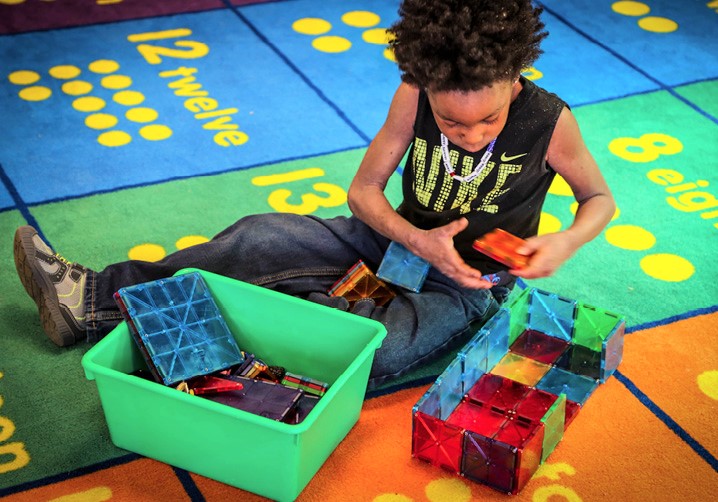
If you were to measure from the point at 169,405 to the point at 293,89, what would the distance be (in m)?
1.11

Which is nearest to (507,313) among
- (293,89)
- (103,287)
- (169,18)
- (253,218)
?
(253,218)

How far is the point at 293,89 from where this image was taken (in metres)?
2.05

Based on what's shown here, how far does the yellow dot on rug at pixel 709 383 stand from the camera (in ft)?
4.29

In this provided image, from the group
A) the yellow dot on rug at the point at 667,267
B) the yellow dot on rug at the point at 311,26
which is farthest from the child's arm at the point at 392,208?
the yellow dot on rug at the point at 311,26

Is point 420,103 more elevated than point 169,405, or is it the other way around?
point 420,103

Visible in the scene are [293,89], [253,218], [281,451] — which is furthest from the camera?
[293,89]

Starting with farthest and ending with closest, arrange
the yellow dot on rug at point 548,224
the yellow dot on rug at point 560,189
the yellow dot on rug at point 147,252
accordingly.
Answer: the yellow dot on rug at point 560,189, the yellow dot on rug at point 548,224, the yellow dot on rug at point 147,252

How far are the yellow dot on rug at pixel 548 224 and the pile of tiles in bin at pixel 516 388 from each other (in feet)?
0.96

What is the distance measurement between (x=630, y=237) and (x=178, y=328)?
834 mm

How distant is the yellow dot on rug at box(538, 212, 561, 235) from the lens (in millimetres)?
1635

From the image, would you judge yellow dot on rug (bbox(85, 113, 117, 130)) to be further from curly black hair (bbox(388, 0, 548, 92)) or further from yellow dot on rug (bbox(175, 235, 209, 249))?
curly black hair (bbox(388, 0, 548, 92))

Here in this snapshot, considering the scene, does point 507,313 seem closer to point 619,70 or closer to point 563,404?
point 563,404

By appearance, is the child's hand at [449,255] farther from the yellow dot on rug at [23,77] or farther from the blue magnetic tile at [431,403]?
the yellow dot on rug at [23,77]

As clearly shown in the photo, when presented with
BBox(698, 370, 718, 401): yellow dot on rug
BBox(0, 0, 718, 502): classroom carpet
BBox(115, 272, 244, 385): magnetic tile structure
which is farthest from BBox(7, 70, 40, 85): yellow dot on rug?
BBox(698, 370, 718, 401): yellow dot on rug
